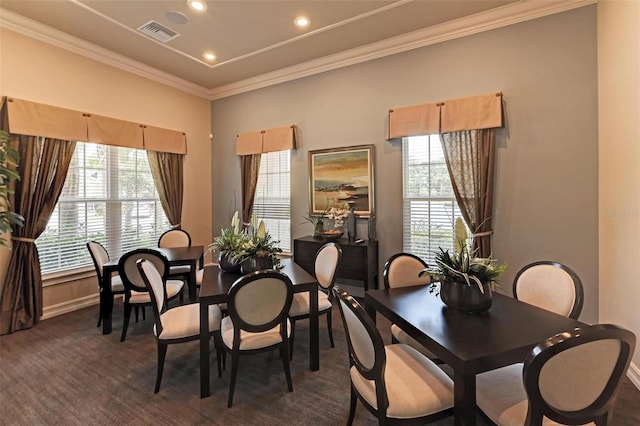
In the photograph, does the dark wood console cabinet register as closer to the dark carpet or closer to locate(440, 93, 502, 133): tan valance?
the dark carpet

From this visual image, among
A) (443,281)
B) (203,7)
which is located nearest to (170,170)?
(203,7)

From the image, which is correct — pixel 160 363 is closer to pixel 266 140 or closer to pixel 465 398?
pixel 465 398

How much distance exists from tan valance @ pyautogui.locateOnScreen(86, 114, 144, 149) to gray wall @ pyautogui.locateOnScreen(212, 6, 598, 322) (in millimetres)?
3056

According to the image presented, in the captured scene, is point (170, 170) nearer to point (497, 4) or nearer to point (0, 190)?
point (0, 190)

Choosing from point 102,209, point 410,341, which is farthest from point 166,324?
point 102,209

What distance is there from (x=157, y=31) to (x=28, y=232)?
2.78 m

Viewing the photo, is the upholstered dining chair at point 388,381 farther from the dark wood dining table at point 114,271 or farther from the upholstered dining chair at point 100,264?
the upholstered dining chair at point 100,264

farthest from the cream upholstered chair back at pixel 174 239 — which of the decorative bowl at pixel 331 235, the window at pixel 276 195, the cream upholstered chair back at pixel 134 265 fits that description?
the decorative bowl at pixel 331 235

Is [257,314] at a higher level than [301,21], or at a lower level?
lower

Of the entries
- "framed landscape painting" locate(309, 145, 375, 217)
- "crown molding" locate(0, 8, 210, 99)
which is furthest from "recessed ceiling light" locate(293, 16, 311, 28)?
"crown molding" locate(0, 8, 210, 99)

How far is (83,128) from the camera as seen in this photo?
3984 millimetres

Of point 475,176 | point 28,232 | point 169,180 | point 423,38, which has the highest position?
point 423,38

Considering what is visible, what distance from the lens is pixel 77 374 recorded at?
258 cm

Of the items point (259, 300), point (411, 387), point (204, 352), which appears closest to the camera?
point (411, 387)
